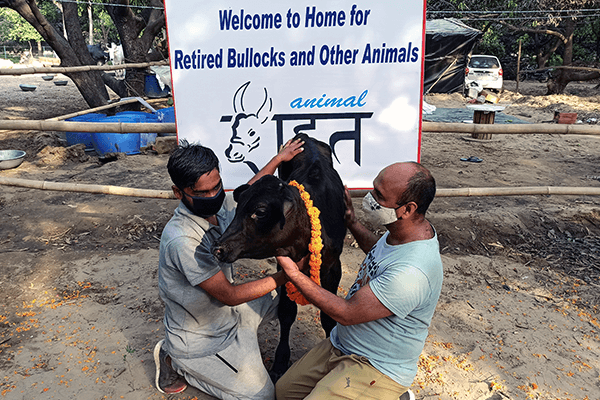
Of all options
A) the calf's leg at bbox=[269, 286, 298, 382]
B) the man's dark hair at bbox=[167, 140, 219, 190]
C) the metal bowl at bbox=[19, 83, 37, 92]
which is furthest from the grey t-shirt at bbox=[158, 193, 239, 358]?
the metal bowl at bbox=[19, 83, 37, 92]

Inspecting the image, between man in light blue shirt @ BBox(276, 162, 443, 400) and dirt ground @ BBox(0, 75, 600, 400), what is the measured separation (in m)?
0.81

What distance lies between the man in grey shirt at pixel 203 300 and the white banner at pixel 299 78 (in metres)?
1.01

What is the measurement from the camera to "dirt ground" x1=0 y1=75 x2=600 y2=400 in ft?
9.51

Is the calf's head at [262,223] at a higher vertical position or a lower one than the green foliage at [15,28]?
lower

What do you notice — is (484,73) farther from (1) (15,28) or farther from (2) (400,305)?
(1) (15,28)

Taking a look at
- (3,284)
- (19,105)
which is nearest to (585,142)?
(3,284)

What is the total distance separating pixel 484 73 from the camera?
1702 cm

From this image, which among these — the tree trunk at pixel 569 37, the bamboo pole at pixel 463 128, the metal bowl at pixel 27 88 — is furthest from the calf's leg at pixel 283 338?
the metal bowl at pixel 27 88

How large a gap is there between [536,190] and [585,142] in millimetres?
7134

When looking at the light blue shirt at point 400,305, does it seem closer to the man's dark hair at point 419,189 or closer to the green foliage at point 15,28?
the man's dark hair at point 419,189

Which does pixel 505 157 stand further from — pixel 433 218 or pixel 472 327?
pixel 472 327

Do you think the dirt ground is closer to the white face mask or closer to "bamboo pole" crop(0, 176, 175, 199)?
"bamboo pole" crop(0, 176, 175, 199)

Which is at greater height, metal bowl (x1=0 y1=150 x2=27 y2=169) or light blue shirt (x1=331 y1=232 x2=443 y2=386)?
light blue shirt (x1=331 y1=232 x2=443 y2=386)

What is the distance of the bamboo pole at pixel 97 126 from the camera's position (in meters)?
3.88
